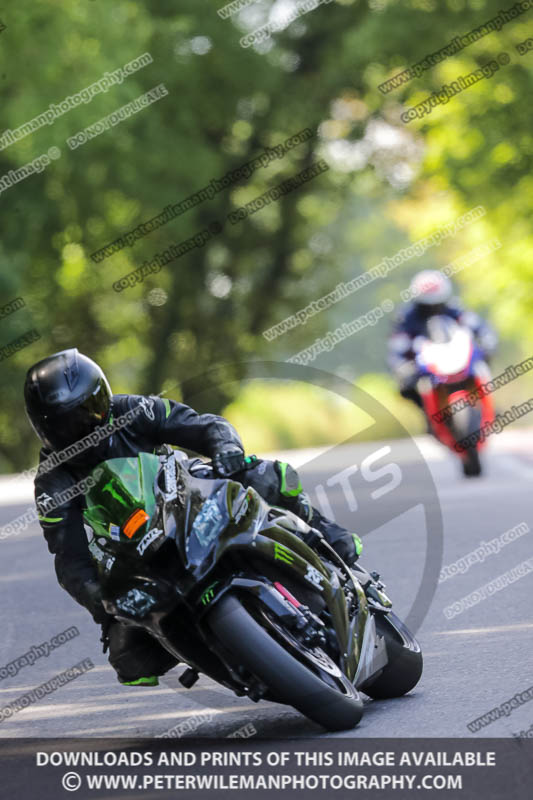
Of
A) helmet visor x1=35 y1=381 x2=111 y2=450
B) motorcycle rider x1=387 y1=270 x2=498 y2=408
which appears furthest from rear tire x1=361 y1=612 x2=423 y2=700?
motorcycle rider x1=387 y1=270 x2=498 y2=408

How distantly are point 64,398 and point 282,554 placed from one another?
918 millimetres

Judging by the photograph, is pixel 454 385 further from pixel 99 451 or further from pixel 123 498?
pixel 123 498

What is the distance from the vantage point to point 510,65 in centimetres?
3145

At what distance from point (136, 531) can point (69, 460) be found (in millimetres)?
610

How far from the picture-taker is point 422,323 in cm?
1611

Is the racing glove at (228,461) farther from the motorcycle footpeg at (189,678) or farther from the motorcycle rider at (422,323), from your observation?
the motorcycle rider at (422,323)

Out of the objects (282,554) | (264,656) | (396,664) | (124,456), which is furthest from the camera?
(396,664)

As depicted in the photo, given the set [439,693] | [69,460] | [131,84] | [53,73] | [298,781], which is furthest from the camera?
[131,84]

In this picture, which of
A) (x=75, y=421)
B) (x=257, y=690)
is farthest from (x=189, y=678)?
(x=75, y=421)

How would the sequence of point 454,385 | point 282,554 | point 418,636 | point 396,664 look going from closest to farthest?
point 282,554
point 396,664
point 418,636
point 454,385

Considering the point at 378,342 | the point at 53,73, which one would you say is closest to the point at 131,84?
the point at 53,73

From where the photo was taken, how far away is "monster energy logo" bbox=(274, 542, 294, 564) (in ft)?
18.3

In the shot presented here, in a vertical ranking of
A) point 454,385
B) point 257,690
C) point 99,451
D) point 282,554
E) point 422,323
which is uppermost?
point 99,451

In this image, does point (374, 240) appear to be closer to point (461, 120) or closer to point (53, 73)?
point (461, 120)
